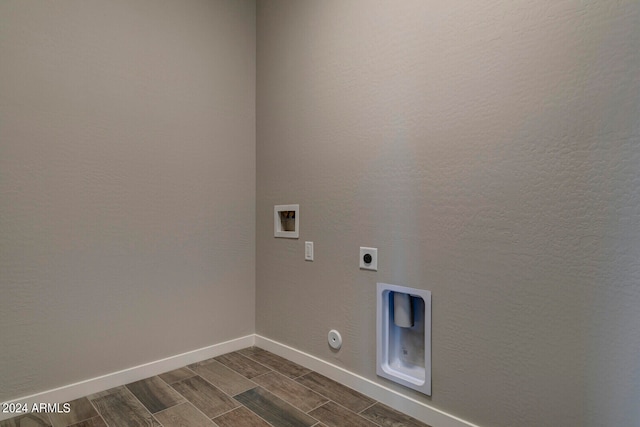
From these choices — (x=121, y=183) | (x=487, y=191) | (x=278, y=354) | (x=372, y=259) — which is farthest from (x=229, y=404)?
(x=487, y=191)

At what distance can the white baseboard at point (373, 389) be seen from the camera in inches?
59.9

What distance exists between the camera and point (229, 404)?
1723 mm

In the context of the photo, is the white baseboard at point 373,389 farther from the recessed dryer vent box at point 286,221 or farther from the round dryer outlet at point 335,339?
the recessed dryer vent box at point 286,221

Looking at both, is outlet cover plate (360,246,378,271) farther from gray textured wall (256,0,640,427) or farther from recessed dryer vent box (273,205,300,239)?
recessed dryer vent box (273,205,300,239)

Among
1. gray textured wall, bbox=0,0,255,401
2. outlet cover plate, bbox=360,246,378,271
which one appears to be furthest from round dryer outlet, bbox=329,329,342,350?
gray textured wall, bbox=0,0,255,401

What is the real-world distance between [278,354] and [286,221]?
3.00 ft

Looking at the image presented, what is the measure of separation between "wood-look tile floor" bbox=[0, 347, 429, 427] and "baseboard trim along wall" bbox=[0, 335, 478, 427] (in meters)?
0.04

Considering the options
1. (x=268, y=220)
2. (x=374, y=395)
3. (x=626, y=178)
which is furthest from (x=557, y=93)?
(x=268, y=220)

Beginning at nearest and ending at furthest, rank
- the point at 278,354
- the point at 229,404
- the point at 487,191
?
the point at 487,191 < the point at 229,404 < the point at 278,354

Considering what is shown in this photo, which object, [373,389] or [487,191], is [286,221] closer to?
[373,389]

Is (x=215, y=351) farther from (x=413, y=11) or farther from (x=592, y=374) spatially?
(x=413, y=11)

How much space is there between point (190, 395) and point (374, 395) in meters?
0.97

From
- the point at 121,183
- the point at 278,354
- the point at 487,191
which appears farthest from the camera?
the point at 278,354

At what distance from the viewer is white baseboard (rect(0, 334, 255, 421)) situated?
66.8 inches
